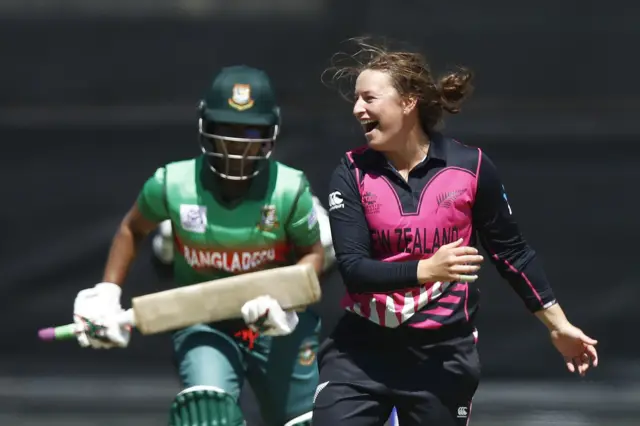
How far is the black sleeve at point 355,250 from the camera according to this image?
301 centimetres

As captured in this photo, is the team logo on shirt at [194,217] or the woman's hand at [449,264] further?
the team logo on shirt at [194,217]

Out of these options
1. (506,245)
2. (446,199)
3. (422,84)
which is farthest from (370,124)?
(506,245)

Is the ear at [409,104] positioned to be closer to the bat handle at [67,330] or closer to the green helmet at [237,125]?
the green helmet at [237,125]

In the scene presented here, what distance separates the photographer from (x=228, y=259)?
12.0ft

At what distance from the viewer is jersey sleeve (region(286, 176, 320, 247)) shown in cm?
364

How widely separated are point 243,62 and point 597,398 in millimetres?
1921

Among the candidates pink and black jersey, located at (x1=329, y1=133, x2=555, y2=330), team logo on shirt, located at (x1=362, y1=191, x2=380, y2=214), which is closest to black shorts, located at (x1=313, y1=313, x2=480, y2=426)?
pink and black jersey, located at (x1=329, y1=133, x2=555, y2=330)

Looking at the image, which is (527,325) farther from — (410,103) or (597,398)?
(410,103)

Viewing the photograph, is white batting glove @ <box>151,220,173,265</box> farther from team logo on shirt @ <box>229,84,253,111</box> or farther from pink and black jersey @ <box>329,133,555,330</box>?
pink and black jersey @ <box>329,133,555,330</box>

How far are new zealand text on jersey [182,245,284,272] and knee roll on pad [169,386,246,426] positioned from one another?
38 centimetres

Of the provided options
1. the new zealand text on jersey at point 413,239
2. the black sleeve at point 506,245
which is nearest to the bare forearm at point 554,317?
the black sleeve at point 506,245

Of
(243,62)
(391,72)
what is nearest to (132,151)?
(243,62)

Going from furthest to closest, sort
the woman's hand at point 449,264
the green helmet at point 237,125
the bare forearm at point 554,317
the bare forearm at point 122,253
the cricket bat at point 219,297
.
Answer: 1. the bare forearm at point 122,253
2. the green helmet at point 237,125
3. the cricket bat at point 219,297
4. the bare forearm at point 554,317
5. the woman's hand at point 449,264

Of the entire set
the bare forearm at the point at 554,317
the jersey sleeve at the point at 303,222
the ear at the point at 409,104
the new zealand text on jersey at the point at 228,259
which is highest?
the ear at the point at 409,104
